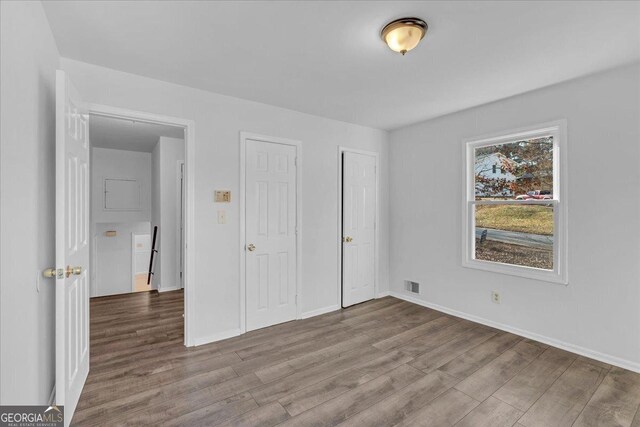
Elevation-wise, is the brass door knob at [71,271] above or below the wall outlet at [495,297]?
above

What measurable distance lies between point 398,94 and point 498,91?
3.18 ft

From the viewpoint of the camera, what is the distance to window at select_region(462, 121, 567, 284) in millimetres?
2926

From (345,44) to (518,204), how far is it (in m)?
2.45

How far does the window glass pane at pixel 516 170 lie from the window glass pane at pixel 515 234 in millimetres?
147

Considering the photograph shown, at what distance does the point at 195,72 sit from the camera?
261 cm

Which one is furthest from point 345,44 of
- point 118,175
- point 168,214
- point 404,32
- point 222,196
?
point 118,175

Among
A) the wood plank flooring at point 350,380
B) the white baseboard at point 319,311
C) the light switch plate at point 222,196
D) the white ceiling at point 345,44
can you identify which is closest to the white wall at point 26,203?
the white ceiling at point 345,44

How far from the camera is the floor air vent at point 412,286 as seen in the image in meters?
4.23

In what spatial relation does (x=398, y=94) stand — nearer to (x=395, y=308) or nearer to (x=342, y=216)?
(x=342, y=216)

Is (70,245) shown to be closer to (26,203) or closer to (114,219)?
(26,203)

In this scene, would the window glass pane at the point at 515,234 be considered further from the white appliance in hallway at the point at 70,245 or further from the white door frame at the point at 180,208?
the white door frame at the point at 180,208

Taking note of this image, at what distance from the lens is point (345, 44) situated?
2176 millimetres

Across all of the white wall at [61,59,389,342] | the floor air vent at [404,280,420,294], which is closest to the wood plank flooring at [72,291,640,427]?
the white wall at [61,59,389,342]

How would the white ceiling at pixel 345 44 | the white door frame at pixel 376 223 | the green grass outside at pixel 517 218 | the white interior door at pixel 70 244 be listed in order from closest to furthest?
1. the white interior door at pixel 70 244
2. the white ceiling at pixel 345 44
3. the green grass outside at pixel 517 218
4. the white door frame at pixel 376 223
